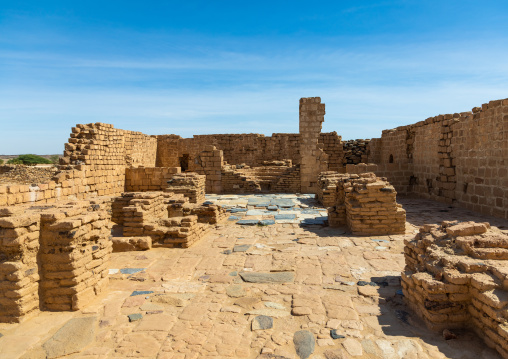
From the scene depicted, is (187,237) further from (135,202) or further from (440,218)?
(440,218)

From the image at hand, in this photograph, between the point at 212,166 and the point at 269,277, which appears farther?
the point at 212,166

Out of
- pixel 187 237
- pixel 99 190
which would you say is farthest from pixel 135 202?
pixel 99 190

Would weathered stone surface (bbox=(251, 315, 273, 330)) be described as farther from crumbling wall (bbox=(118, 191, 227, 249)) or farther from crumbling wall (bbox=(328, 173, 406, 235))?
crumbling wall (bbox=(328, 173, 406, 235))

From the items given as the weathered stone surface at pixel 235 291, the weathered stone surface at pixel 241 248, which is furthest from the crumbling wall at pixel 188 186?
the weathered stone surface at pixel 235 291

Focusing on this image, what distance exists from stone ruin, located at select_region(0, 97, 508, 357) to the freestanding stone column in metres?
0.05

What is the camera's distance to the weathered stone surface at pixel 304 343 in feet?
A: 11.2

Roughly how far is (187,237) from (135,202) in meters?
1.76

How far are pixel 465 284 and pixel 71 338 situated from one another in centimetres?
419

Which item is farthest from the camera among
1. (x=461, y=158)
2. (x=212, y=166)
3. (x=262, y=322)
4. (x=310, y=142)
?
(x=212, y=166)

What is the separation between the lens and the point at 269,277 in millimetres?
5543

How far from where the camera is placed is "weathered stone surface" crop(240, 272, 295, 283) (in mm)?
5397

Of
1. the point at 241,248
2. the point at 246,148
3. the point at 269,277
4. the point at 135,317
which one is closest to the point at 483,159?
the point at 241,248

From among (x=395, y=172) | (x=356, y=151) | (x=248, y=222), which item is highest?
(x=356, y=151)

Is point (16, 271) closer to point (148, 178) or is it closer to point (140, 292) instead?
point (140, 292)
